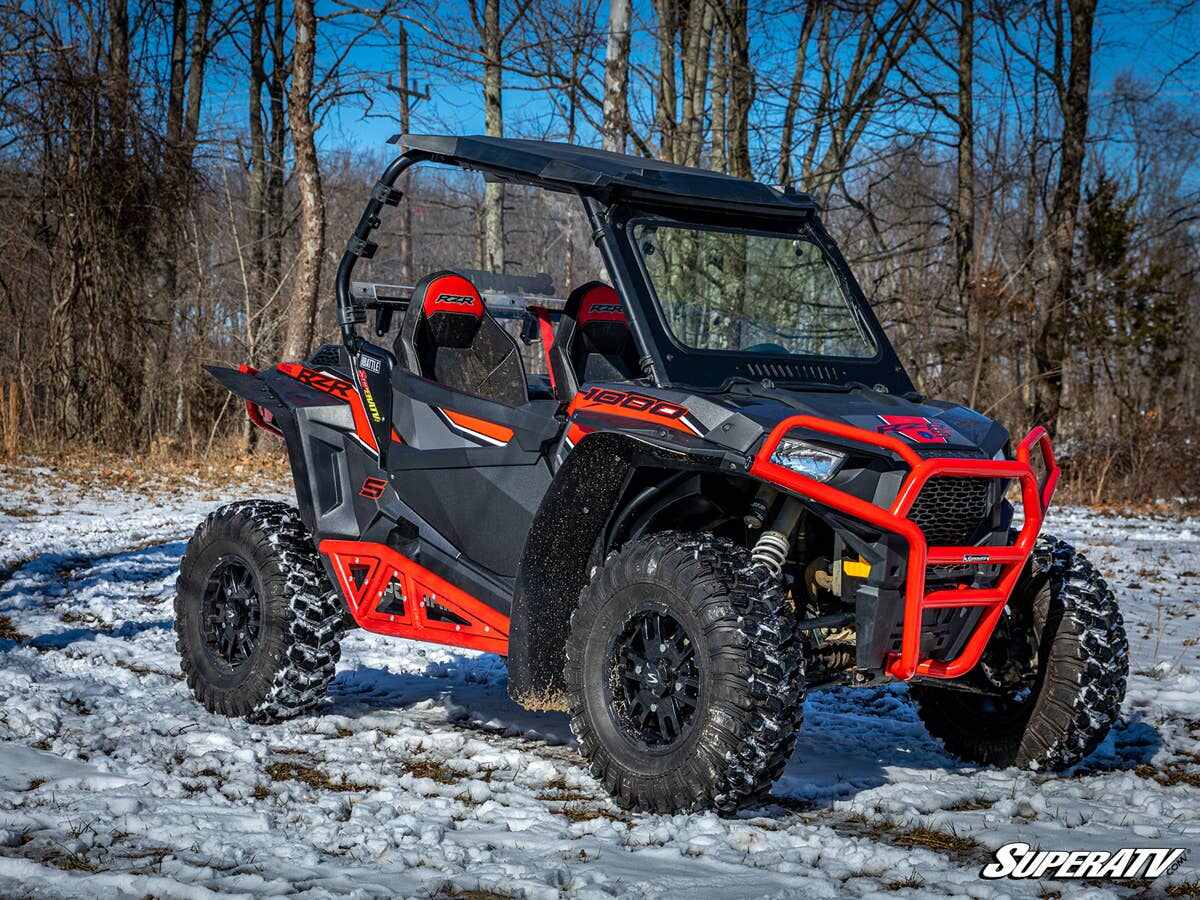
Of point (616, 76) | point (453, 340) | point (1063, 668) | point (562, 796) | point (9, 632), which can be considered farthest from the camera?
point (616, 76)

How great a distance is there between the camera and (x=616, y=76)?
46.1 feet

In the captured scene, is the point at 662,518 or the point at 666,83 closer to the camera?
the point at 662,518

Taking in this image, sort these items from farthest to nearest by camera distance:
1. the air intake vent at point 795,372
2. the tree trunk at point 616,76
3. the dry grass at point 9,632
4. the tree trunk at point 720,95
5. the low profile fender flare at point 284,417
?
1. the tree trunk at point 720,95
2. the tree trunk at point 616,76
3. the dry grass at point 9,632
4. the low profile fender flare at point 284,417
5. the air intake vent at point 795,372

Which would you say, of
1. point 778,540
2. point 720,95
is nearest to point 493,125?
point 720,95

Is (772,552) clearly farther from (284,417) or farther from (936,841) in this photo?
(284,417)

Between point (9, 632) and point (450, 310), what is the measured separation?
336cm

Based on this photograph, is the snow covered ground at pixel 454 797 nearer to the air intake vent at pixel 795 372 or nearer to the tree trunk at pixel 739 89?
the air intake vent at pixel 795 372

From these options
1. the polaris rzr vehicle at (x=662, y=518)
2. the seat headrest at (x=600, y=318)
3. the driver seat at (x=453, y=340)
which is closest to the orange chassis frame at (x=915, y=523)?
the polaris rzr vehicle at (x=662, y=518)

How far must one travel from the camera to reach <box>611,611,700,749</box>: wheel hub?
4188 millimetres

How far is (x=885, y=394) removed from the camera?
4602 mm

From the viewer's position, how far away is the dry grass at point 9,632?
22.7ft

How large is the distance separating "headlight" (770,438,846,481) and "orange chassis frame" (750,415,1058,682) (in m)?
0.05

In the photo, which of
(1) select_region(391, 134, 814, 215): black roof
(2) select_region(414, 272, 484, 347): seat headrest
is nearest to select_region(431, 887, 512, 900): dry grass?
(1) select_region(391, 134, 814, 215): black roof

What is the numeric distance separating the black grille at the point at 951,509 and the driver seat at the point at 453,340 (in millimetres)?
2022
